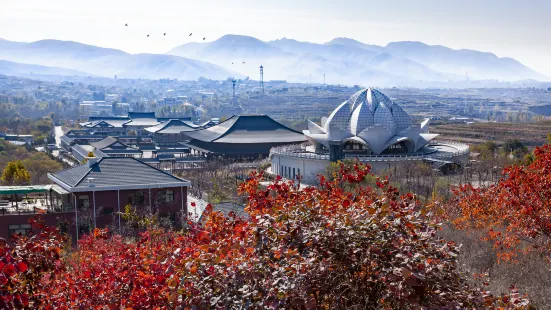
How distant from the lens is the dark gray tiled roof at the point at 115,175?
32812 mm

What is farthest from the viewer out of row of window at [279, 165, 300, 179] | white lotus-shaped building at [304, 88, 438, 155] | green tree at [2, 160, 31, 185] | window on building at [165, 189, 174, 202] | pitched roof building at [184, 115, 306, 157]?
pitched roof building at [184, 115, 306, 157]

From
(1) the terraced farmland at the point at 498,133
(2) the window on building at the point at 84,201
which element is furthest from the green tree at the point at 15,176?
(1) the terraced farmland at the point at 498,133

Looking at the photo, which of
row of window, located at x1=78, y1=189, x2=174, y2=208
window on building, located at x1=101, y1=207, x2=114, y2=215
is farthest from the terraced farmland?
window on building, located at x1=101, y1=207, x2=114, y2=215

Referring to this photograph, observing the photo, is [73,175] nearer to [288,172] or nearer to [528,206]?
[528,206]

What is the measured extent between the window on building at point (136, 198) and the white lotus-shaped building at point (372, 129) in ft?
94.5

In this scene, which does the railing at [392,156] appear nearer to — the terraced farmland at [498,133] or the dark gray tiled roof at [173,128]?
the terraced farmland at [498,133]

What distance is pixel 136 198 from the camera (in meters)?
33.1

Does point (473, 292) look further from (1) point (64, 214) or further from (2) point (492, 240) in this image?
(1) point (64, 214)

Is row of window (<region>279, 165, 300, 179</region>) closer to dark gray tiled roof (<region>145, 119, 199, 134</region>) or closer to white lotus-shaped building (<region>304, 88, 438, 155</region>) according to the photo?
white lotus-shaped building (<region>304, 88, 438, 155</region>)

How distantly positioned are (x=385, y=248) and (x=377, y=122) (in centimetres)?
5277

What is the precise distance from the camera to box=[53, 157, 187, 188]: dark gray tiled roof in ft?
108

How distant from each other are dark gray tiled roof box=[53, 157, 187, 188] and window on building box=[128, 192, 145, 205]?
55cm

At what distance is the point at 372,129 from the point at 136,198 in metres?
29.8

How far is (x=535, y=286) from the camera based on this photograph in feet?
50.1
